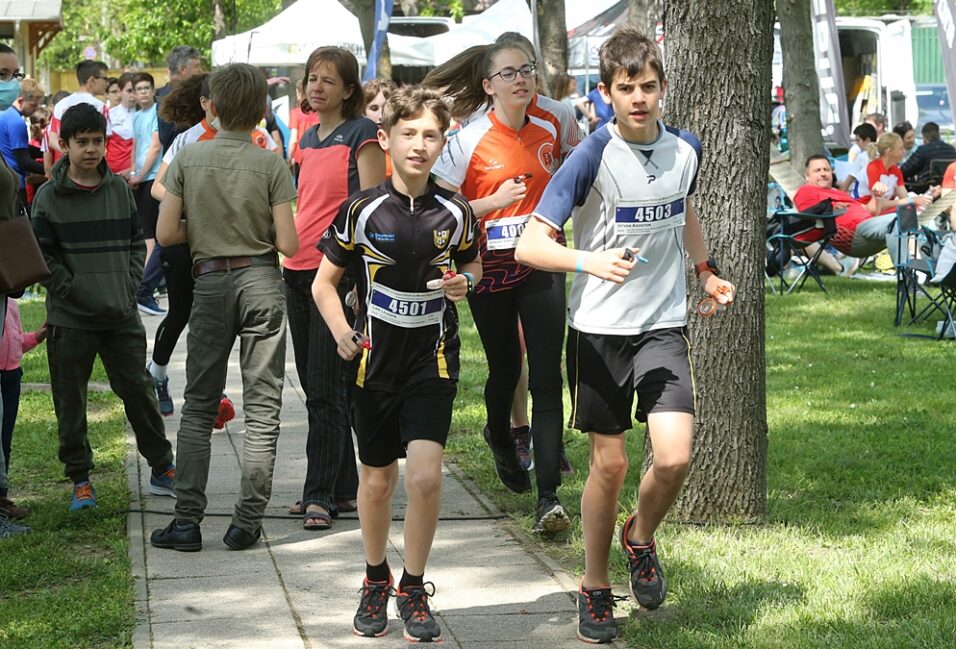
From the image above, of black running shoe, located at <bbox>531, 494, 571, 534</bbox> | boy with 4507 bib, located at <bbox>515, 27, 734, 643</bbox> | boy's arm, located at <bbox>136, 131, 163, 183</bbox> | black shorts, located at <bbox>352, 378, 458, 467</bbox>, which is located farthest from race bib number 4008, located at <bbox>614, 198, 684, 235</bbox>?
boy's arm, located at <bbox>136, 131, 163, 183</bbox>

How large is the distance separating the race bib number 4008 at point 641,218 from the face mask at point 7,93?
449 centimetres

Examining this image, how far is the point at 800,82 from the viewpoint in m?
21.2

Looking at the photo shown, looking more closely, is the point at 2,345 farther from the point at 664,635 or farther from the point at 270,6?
the point at 270,6

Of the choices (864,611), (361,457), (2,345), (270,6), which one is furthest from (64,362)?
(270,6)

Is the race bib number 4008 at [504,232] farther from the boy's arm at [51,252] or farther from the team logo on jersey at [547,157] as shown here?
the boy's arm at [51,252]

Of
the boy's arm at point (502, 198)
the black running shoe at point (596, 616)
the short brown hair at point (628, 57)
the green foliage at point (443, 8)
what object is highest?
the green foliage at point (443, 8)

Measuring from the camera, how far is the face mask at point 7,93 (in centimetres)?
809

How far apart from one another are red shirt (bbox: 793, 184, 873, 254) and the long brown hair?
9.44m

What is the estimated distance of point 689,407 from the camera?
4957 mm

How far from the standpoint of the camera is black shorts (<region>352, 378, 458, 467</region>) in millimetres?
4953

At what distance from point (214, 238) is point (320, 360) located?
2.95 ft

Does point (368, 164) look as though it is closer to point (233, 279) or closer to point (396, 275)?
point (233, 279)

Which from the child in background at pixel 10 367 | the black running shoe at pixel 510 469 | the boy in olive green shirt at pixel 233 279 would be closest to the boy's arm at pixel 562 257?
the boy in olive green shirt at pixel 233 279

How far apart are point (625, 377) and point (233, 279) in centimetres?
198
